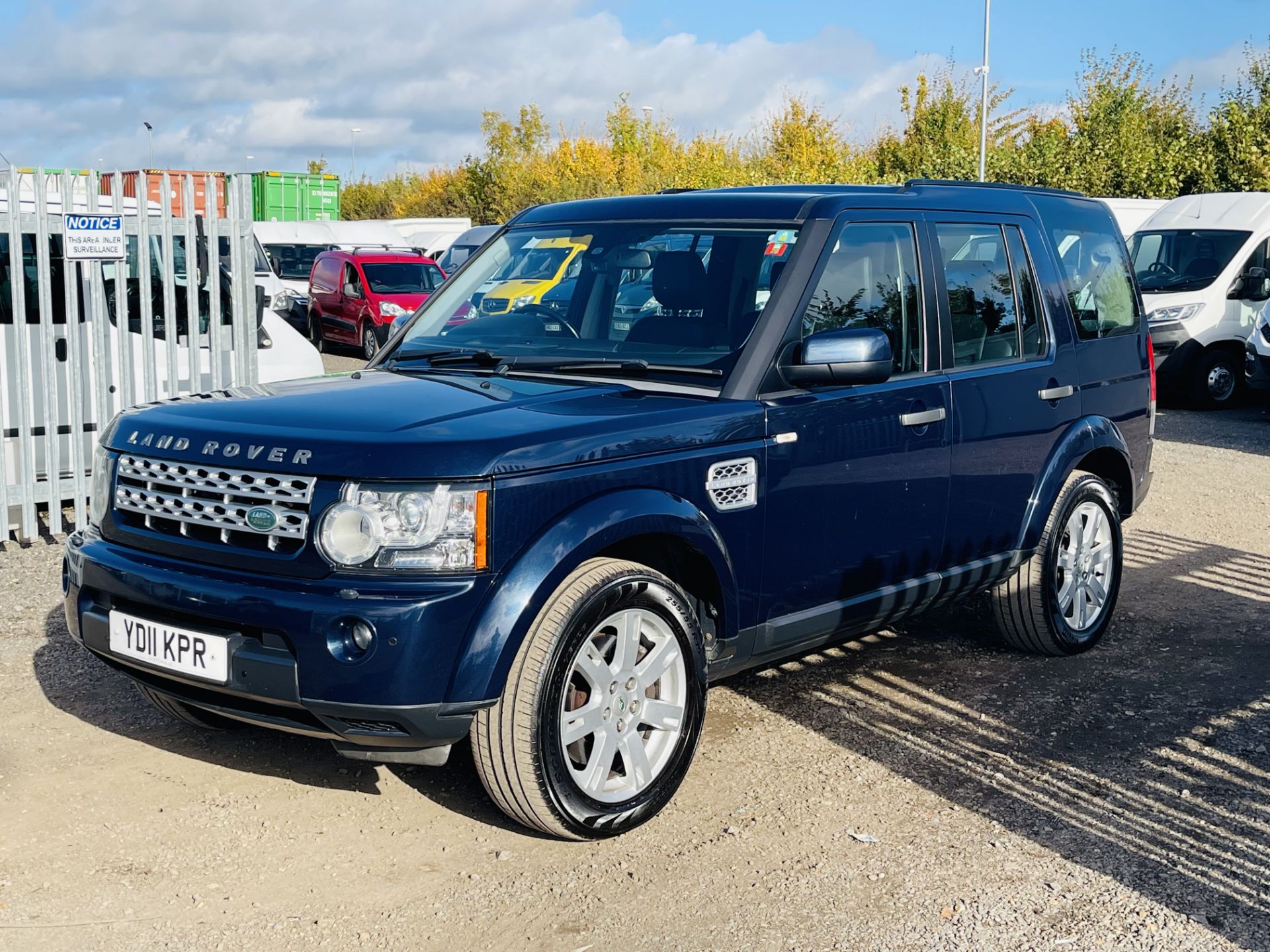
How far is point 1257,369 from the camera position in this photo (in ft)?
47.7

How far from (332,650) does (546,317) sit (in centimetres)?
185

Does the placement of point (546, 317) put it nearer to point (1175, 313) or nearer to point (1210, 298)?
point (1175, 313)

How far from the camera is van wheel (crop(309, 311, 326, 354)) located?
22625 millimetres

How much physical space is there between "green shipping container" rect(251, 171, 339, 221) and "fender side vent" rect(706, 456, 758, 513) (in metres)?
41.2

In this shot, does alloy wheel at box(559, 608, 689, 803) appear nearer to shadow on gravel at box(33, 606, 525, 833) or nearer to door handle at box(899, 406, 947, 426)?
shadow on gravel at box(33, 606, 525, 833)

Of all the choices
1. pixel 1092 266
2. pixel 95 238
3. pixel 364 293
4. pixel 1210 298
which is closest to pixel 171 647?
pixel 1092 266

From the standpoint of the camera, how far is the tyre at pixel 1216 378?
52.9 feet

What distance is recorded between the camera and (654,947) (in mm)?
3545

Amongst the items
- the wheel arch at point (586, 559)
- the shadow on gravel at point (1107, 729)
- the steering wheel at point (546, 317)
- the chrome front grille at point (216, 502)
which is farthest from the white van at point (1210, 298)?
the chrome front grille at point (216, 502)

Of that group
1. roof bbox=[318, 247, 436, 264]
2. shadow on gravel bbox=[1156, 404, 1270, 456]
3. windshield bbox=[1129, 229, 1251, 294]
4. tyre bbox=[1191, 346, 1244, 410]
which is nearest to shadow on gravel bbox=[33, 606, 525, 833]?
shadow on gravel bbox=[1156, 404, 1270, 456]

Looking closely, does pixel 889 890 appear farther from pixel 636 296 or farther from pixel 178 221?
pixel 178 221

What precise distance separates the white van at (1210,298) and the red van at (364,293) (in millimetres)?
10380

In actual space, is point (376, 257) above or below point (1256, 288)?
above

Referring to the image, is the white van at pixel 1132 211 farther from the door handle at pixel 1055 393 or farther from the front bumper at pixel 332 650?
the front bumper at pixel 332 650
